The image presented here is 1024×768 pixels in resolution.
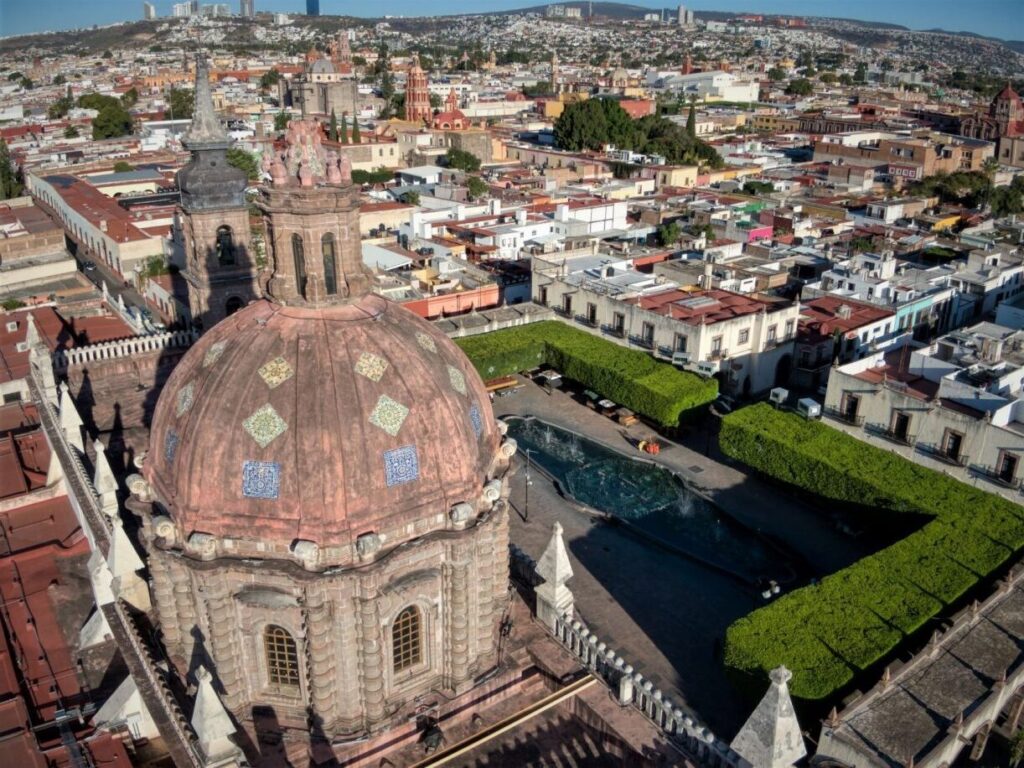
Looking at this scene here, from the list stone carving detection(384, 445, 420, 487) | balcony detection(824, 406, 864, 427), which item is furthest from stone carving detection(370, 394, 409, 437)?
balcony detection(824, 406, 864, 427)

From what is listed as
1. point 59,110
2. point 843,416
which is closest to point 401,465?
point 843,416

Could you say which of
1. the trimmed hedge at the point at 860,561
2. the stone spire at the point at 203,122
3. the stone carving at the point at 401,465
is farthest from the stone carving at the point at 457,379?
the stone spire at the point at 203,122

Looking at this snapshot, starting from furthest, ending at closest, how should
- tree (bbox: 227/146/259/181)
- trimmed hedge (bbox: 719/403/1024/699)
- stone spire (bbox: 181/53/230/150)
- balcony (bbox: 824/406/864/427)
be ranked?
tree (bbox: 227/146/259/181)
balcony (bbox: 824/406/864/427)
stone spire (bbox: 181/53/230/150)
trimmed hedge (bbox: 719/403/1024/699)

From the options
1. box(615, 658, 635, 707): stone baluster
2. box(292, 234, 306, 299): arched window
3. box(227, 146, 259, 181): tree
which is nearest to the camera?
box(292, 234, 306, 299): arched window

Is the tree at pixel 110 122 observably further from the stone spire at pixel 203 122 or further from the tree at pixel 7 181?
the stone spire at pixel 203 122

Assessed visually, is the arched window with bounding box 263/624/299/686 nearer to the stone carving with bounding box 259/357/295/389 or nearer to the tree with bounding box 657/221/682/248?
the stone carving with bounding box 259/357/295/389

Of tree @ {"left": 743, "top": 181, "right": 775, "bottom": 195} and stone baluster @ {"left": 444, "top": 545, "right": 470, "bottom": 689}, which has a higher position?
stone baluster @ {"left": 444, "top": 545, "right": 470, "bottom": 689}

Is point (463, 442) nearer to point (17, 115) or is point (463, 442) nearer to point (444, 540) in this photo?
point (444, 540)
